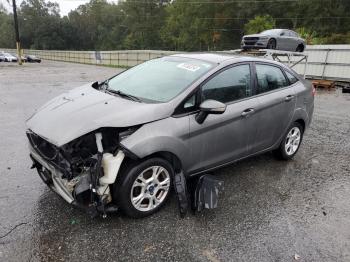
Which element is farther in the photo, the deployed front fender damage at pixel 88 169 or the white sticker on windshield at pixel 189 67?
the white sticker on windshield at pixel 189 67

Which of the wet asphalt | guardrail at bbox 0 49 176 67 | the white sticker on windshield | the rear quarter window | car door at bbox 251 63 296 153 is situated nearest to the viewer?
the wet asphalt

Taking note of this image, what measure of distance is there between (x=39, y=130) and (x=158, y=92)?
1357 millimetres

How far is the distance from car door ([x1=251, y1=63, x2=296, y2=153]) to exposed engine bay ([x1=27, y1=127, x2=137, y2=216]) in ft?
6.41

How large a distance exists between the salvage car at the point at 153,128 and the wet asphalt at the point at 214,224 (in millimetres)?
302

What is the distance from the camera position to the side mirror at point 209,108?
11.2 ft

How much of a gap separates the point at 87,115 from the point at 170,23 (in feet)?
245

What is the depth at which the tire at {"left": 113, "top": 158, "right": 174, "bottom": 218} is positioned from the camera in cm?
317

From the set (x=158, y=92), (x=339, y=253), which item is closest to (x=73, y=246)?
(x=158, y=92)

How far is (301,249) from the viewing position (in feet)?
10.1

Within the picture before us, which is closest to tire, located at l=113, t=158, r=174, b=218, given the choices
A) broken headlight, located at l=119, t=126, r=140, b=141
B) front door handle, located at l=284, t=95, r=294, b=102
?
broken headlight, located at l=119, t=126, r=140, b=141

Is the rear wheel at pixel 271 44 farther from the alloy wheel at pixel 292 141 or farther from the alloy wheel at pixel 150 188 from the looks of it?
the alloy wheel at pixel 150 188

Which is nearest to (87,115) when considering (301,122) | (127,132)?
(127,132)

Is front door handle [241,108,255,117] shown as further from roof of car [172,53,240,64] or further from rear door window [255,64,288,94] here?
roof of car [172,53,240,64]

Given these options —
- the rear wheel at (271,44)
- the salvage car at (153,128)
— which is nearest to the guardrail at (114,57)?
the rear wheel at (271,44)
